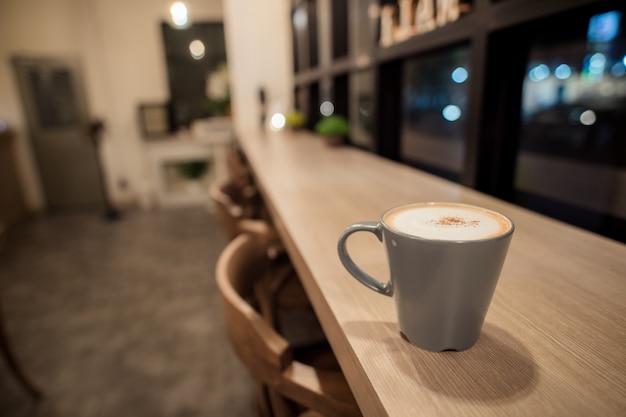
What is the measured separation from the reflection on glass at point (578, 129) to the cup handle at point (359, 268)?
700 mm

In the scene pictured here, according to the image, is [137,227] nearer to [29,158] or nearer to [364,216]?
[29,158]

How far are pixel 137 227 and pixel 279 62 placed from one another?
7.49 feet

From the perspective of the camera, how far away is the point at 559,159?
1.00 m

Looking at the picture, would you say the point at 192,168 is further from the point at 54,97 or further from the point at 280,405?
the point at 280,405

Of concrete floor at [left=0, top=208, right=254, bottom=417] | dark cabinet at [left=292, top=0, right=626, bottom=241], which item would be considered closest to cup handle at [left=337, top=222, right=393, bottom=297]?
dark cabinet at [left=292, top=0, right=626, bottom=241]

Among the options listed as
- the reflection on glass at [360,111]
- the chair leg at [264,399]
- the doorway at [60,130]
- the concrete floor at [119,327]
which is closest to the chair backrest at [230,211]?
the chair leg at [264,399]

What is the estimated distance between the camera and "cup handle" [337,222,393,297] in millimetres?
468

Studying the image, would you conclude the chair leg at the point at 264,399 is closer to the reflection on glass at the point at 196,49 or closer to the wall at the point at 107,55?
the wall at the point at 107,55

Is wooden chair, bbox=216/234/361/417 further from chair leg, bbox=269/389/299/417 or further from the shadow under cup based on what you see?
the shadow under cup

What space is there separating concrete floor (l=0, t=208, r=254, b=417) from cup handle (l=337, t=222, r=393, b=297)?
1.34m

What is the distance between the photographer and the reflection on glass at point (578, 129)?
0.84 m

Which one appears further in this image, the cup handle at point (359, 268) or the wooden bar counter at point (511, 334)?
the cup handle at point (359, 268)

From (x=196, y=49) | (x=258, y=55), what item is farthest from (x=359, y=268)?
(x=196, y=49)

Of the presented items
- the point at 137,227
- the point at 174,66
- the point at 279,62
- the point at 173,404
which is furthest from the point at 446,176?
the point at 174,66
